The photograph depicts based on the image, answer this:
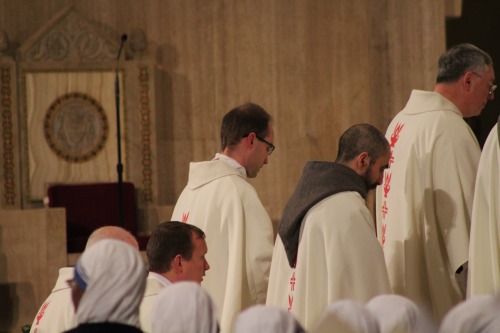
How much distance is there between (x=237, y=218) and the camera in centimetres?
647

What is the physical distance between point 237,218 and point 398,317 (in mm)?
3332

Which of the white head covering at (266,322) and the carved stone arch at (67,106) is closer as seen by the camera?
the white head covering at (266,322)

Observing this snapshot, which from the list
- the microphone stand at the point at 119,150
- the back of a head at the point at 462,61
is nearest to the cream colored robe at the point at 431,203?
the back of a head at the point at 462,61

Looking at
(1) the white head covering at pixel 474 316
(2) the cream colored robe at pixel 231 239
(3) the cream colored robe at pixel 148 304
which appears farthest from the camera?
(2) the cream colored robe at pixel 231 239

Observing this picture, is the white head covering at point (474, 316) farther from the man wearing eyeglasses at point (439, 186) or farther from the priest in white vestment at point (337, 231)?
the man wearing eyeglasses at point (439, 186)

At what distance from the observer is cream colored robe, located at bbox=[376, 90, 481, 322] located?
6.09 meters

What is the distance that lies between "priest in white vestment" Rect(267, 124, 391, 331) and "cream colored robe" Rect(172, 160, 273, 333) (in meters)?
0.90

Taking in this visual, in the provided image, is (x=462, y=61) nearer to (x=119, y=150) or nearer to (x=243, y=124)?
(x=243, y=124)

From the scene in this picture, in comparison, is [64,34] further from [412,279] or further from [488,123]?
[412,279]

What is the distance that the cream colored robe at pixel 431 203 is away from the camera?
609cm

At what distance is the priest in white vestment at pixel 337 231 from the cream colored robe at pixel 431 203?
0.81 m

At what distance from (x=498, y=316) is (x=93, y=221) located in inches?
335

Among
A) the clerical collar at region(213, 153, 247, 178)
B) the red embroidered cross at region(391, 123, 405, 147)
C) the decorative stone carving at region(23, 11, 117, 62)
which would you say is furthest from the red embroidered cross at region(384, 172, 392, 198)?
the decorative stone carving at region(23, 11, 117, 62)

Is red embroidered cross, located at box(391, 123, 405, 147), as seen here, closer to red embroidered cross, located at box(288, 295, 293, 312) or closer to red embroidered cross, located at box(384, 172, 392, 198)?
red embroidered cross, located at box(384, 172, 392, 198)
